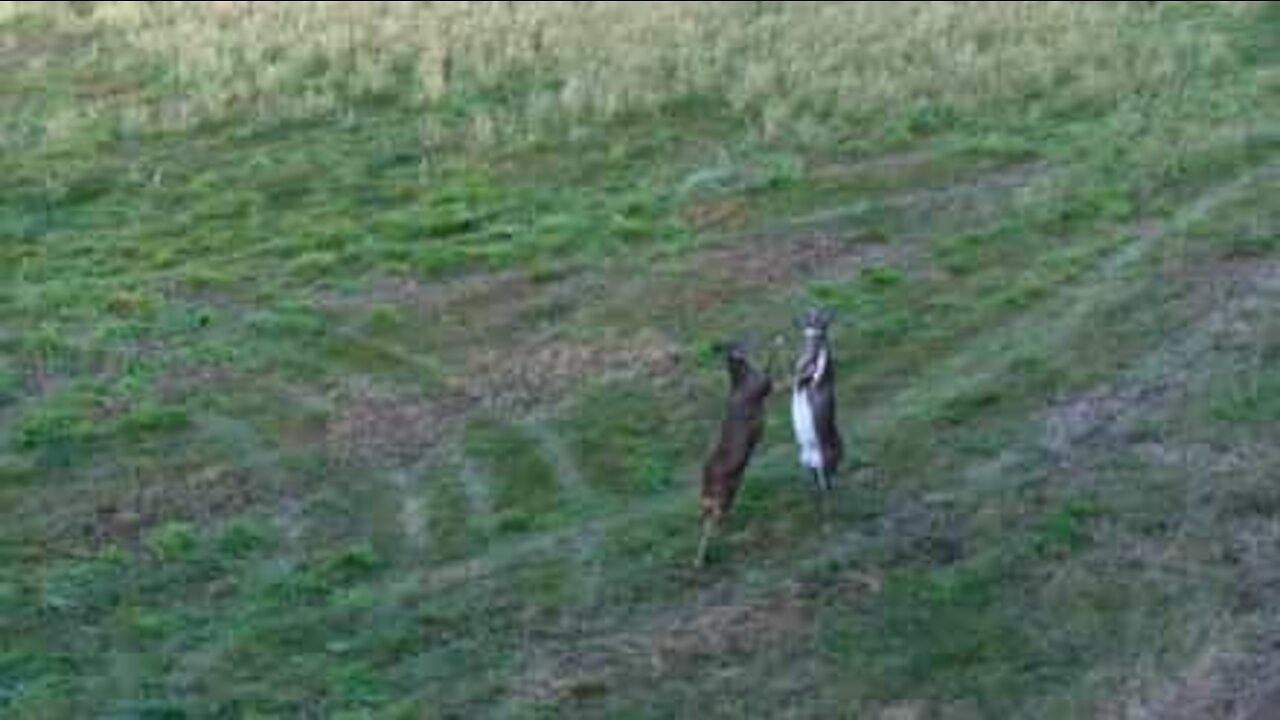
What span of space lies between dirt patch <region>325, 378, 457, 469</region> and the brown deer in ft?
8.62

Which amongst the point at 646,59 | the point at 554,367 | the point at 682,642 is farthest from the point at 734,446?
the point at 646,59

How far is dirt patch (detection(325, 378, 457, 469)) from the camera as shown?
1459cm

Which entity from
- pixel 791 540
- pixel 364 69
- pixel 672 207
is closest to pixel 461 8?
pixel 364 69

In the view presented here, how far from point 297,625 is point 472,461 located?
2610 mm

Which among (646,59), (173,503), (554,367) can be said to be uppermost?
(646,59)

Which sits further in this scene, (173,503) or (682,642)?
(173,503)

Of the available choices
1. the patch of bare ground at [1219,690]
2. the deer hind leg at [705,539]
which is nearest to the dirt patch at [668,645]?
the deer hind leg at [705,539]

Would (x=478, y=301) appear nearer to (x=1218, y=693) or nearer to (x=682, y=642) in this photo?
(x=682, y=642)

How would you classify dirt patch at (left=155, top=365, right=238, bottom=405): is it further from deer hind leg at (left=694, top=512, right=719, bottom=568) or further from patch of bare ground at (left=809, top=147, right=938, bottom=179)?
patch of bare ground at (left=809, top=147, right=938, bottom=179)

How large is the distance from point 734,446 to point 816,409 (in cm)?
60

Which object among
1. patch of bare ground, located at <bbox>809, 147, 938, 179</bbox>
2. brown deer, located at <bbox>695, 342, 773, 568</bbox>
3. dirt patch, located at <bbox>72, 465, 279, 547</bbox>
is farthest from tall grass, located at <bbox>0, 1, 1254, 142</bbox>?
brown deer, located at <bbox>695, 342, 773, 568</bbox>

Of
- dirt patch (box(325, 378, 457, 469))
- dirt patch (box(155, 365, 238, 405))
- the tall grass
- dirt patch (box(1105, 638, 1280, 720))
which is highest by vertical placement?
the tall grass

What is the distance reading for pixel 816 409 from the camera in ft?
42.3

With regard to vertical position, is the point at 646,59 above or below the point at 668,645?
above
